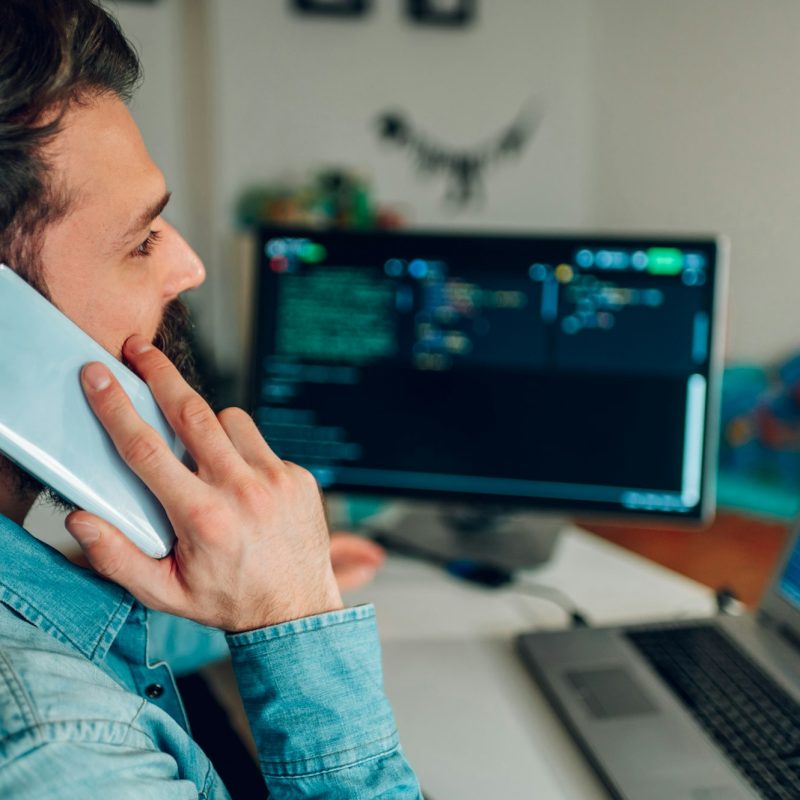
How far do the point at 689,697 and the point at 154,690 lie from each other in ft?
1.67

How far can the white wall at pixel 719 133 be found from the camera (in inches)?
126

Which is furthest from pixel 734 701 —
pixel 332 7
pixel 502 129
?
pixel 502 129

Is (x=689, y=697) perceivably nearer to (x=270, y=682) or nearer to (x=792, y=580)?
(x=792, y=580)

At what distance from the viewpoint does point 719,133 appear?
11.1ft

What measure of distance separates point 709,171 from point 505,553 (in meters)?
2.60

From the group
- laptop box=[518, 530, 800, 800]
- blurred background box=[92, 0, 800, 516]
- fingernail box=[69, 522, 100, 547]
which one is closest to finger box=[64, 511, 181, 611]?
fingernail box=[69, 522, 100, 547]

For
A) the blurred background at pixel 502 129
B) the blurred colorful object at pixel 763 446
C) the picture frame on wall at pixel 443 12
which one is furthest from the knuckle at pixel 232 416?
the picture frame on wall at pixel 443 12

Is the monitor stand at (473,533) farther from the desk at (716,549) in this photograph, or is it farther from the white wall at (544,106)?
the white wall at (544,106)

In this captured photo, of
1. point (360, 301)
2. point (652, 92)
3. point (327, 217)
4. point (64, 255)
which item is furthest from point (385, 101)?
point (64, 255)

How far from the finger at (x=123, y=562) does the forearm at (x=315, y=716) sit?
0.07 metres

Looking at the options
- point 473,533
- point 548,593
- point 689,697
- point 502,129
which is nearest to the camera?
Answer: point 689,697

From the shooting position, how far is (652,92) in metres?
3.63

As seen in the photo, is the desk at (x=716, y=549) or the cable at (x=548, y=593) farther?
the desk at (x=716, y=549)

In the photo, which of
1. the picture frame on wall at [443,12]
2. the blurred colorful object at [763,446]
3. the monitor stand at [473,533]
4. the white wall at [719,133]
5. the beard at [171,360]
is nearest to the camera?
the beard at [171,360]
